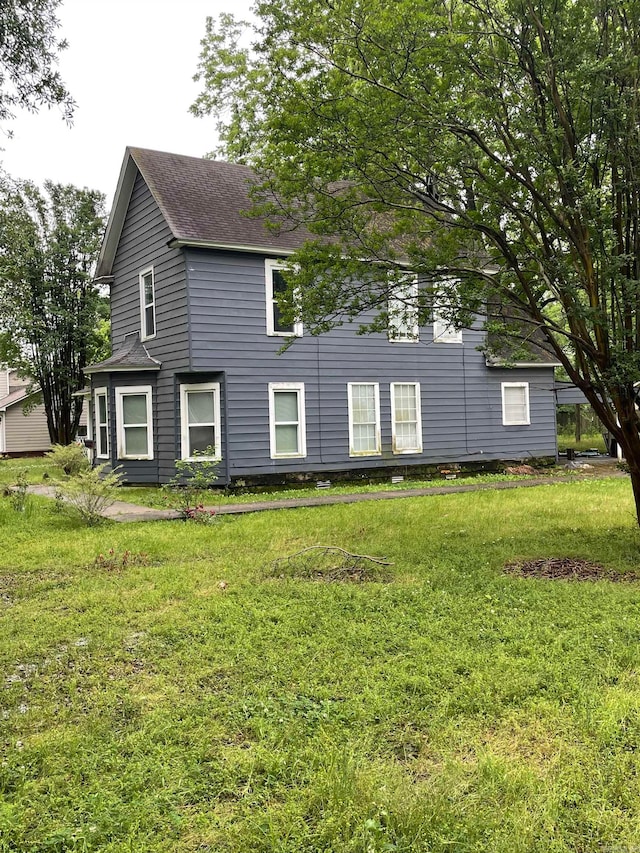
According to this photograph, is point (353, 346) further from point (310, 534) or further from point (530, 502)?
point (310, 534)

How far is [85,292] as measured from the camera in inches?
1071

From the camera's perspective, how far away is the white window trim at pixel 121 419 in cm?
1645

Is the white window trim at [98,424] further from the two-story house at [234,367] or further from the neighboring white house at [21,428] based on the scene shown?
the neighboring white house at [21,428]

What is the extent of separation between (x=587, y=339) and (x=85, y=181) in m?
25.1

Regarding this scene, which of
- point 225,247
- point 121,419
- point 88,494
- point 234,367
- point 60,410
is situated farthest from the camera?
point 60,410

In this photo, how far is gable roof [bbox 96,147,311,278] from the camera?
50.3 ft

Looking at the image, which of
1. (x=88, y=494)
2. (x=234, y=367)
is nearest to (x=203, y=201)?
(x=234, y=367)

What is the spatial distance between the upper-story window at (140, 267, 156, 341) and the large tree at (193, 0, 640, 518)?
9258 millimetres

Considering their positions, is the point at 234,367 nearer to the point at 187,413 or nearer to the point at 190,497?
the point at 187,413

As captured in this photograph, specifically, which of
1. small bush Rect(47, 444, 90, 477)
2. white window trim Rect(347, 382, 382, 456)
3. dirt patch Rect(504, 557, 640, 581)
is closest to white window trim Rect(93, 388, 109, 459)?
small bush Rect(47, 444, 90, 477)

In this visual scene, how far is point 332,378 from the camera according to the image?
56.4ft

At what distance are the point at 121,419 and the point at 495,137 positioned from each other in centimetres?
1196

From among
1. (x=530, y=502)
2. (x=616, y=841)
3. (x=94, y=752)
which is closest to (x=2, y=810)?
(x=94, y=752)

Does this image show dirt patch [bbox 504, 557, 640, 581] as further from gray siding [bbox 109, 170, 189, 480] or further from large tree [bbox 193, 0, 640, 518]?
gray siding [bbox 109, 170, 189, 480]
